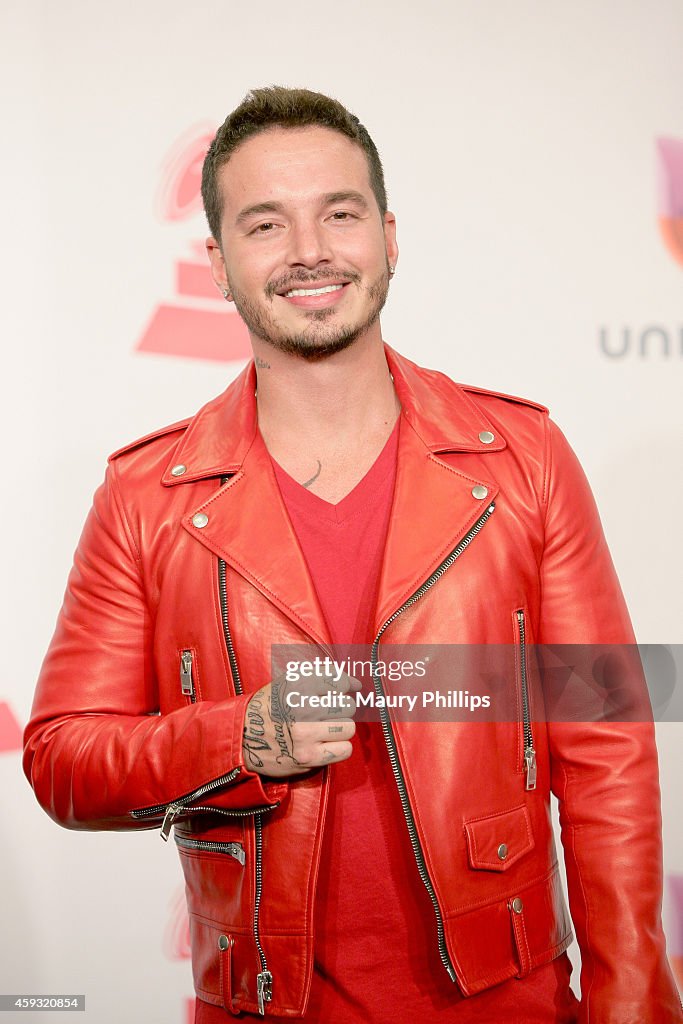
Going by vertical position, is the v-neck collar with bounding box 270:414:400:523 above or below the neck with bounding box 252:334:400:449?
below

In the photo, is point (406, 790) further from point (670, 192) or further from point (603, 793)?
point (670, 192)

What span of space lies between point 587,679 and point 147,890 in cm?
153

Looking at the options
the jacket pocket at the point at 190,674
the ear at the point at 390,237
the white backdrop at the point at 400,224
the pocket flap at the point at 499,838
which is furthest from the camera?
the white backdrop at the point at 400,224

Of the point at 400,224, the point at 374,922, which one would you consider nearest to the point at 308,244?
the point at 400,224

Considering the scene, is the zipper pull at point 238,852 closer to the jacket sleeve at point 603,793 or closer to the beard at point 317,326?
the jacket sleeve at point 603,793

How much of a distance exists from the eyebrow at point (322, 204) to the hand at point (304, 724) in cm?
79

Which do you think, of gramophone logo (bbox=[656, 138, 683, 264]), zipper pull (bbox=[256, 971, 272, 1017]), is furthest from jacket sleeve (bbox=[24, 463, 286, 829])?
gramophone logo (bbox=[656, 138, 683, 264])

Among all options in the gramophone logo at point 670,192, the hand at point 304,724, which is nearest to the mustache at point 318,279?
the hand at point 304,724

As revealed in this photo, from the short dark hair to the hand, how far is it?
2.88 ft

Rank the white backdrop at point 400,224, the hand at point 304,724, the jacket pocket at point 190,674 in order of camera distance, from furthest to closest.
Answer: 1. the white backdrop at point 400,224
2. the jacket pocket at point 190,674
3. the hand at point 304,724

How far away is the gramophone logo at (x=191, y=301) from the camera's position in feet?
8.87

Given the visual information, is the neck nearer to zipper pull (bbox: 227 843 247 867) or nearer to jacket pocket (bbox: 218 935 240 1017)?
zipper pull (bbox: 227 843 247 867)

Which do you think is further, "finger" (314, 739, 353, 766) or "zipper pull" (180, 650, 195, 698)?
"zipper pull" (180, 650, 195, 698)

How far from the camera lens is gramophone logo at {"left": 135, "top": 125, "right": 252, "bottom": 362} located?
106 inches
